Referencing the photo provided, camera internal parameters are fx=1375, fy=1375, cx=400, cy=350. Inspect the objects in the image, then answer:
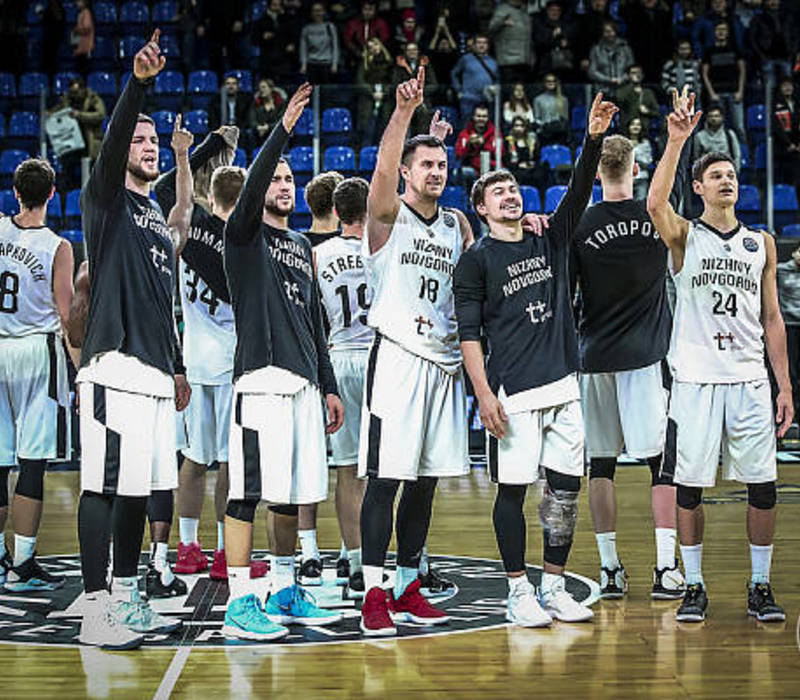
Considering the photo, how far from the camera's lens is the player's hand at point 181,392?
22.8 feet

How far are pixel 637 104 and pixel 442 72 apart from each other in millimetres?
3568

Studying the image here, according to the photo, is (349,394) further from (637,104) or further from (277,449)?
(637,104)

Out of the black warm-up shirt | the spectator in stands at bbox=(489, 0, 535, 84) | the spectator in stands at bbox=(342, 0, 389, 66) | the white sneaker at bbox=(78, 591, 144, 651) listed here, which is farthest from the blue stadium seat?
the white sneaker at bbox=(78, 591, 144, 651)

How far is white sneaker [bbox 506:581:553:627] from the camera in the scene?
654 cm

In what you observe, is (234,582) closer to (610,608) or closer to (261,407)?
(261,407)

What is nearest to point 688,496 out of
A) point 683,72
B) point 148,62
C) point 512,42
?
point 148,62

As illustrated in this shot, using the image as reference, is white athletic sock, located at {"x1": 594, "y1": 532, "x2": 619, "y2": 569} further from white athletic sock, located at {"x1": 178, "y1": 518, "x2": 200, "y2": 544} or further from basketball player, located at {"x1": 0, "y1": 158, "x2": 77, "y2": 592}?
basketball player, located at {"x1": 0, "y1": 158, "x2": 77, "y2": 592}

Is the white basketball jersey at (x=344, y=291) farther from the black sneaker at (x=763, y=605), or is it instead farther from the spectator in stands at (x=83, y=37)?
the spectator in stands at (x=83, y=37)

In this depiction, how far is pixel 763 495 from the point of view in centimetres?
677

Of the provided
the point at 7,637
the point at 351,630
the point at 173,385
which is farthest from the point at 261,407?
the point at 7,637

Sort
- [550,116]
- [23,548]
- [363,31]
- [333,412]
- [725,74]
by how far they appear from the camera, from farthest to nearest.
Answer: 1. [363,31]
2. [725,74]
3. [550,116]
4. [23,548]
5. [333,412]

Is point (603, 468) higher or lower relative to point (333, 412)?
lower

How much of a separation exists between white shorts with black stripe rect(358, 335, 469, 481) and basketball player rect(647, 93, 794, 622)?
1.10 m

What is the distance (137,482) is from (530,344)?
2.00 meters
